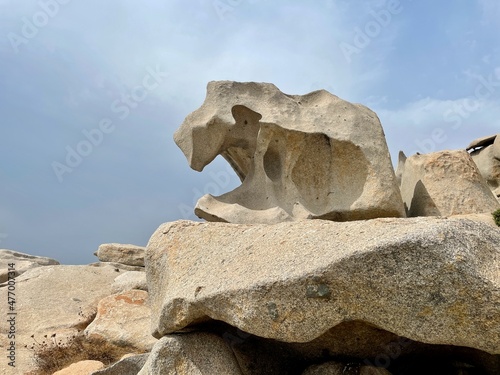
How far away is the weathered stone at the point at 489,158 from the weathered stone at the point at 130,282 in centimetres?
845

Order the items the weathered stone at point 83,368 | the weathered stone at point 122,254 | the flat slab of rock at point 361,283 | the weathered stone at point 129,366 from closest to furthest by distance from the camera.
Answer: the flat slab of rock at point 361,283, the weathered stone at point 129,366, the weathered stone at point 83,368, the weathered stone at point 122,254

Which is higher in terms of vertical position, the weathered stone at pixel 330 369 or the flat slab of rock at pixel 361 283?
the flat slab of rock at pixel 361 283

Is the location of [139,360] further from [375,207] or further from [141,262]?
[141,262]

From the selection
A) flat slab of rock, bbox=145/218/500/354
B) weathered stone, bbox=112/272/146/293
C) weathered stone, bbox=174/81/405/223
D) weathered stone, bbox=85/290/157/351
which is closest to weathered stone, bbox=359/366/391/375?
flat slab of rock, bbox=145/218/500/354

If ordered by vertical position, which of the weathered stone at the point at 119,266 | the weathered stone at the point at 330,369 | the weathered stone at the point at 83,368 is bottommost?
the weathered stone at the point at 330,369

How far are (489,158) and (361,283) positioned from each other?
1177 cm

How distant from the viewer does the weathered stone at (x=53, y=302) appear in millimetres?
8867

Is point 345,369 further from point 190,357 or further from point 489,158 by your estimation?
point 489,158

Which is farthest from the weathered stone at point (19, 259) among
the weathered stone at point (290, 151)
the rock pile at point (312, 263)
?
the weathered stone at point (290, 151)

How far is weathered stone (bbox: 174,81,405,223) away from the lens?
7098mm

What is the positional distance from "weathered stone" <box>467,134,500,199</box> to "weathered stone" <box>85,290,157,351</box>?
351 inches

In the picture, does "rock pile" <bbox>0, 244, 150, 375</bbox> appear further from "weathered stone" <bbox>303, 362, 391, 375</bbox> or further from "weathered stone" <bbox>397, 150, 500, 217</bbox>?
"weathered stone" <bbox>397, 150, 500, 217</bbox>

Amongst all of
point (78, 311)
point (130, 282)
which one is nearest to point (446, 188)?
point (130, 282)

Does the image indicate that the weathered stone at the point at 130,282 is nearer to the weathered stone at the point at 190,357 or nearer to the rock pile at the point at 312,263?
the rock pile at the point at 312,263
